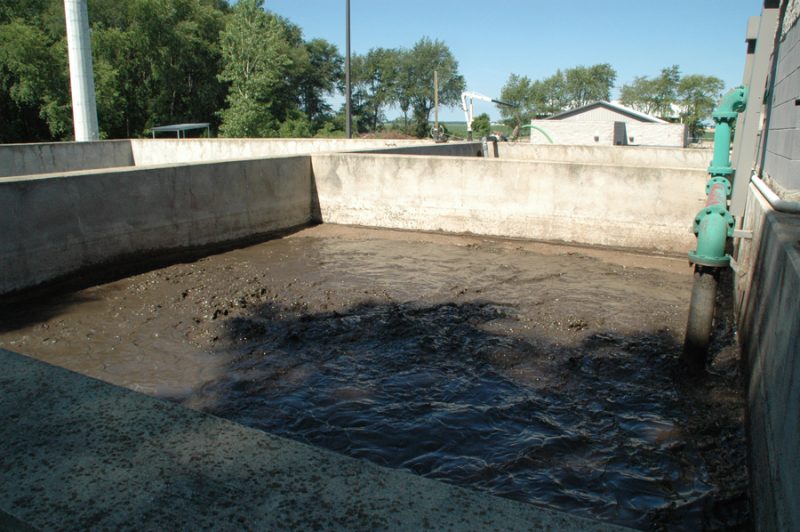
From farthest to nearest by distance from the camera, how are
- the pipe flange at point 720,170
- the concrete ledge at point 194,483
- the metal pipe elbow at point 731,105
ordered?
the metal pipe elbow at point 731,105 < the pipe flange at point 720,170 < the concrete ledge at point 194,483

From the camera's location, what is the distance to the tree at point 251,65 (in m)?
38.9

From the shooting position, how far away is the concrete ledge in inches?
61.2

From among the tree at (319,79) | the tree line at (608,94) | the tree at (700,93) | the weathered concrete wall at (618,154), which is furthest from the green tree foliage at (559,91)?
the weathered concrete wall at (618,154)

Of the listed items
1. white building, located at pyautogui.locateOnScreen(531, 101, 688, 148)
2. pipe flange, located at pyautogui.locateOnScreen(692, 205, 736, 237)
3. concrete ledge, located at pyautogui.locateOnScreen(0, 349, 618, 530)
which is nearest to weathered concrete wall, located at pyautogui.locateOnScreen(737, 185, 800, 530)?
pipe flange, located at pyautogui.locateOnScreen(692, 205, 736, 237)

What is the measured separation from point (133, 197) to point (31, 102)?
28712 mm

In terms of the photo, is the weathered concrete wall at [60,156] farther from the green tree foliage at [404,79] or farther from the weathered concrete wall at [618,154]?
the green tree foliage at [404,79]

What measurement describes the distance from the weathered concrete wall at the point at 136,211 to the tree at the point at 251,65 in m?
27.8

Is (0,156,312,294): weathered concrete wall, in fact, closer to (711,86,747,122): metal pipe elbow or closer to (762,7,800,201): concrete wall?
(711,86,747,122): metal pipe elbow

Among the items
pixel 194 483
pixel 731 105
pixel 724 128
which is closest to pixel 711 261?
pixel 724 128

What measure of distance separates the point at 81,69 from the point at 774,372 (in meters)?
23.1

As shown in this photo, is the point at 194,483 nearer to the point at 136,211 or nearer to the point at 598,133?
the point at 136,211

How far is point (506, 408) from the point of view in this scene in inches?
190

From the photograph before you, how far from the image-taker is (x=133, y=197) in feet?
30.5

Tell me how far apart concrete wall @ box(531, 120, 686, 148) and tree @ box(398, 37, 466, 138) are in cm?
5263
